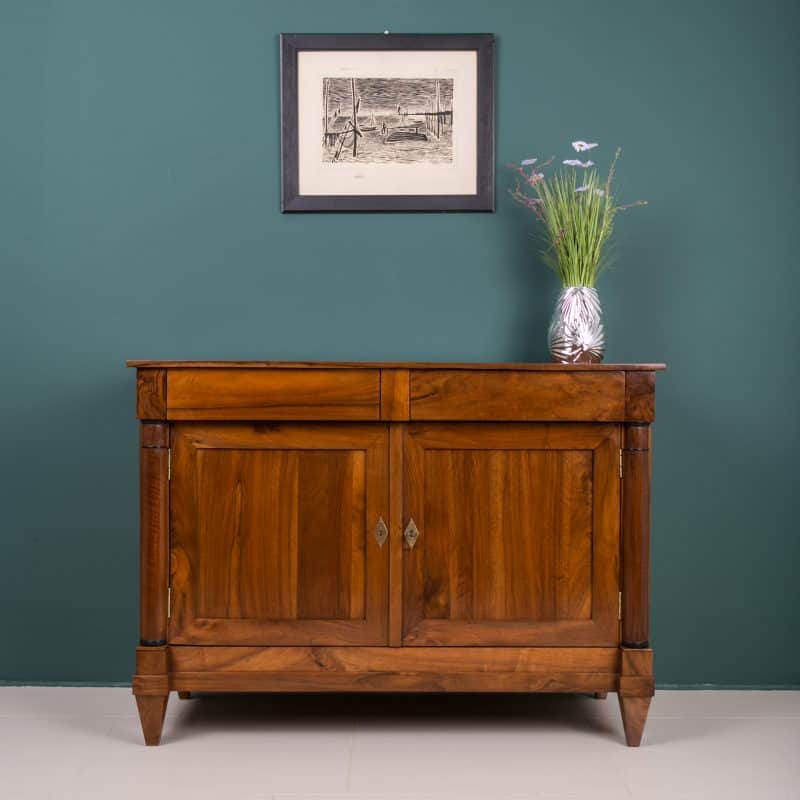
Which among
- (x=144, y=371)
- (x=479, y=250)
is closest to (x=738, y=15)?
(x=479, y=250)

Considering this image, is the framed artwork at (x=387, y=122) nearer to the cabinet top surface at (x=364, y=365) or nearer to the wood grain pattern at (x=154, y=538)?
the cabinet top surface at (x=364, y=365)

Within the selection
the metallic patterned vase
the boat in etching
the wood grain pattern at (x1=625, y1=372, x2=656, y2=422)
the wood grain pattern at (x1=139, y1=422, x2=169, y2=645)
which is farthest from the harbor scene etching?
the wood grain pattern at (x1=139, y1=422, x2=169, y2=645)

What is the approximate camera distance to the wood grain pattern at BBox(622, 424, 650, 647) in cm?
191

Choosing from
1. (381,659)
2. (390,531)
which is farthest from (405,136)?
(381,659)

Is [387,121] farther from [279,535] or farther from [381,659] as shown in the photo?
[381,659]

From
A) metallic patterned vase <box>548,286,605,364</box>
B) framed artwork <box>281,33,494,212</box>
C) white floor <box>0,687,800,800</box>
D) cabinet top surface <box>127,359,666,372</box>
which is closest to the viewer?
white floor <box>0,687,800,800</box>

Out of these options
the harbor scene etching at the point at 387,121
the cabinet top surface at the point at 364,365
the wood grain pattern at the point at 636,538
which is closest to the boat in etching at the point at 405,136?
the harbor scene etching at the point at 387,121

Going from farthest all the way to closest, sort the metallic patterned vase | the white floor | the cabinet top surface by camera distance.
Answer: the metallic patterned vase → the cabinet top surface → the white floor

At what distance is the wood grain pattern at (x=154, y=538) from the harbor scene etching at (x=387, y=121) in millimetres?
937

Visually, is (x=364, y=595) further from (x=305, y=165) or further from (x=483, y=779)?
(x=305, y=165)

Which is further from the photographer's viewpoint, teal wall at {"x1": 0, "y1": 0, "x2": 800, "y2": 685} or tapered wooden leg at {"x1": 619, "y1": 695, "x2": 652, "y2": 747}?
teal wall at {"x1": 0, "y1": 0, "x2": 800, "y2": 685}

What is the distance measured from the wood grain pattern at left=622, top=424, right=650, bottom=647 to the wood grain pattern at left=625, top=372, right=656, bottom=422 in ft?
0.08

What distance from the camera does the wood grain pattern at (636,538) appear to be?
1914 millimetres

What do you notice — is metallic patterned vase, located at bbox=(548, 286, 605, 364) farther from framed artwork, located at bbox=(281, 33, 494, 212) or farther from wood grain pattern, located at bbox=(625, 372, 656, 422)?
framed artwork, located at bbox=(281, 33, 494, 212)
